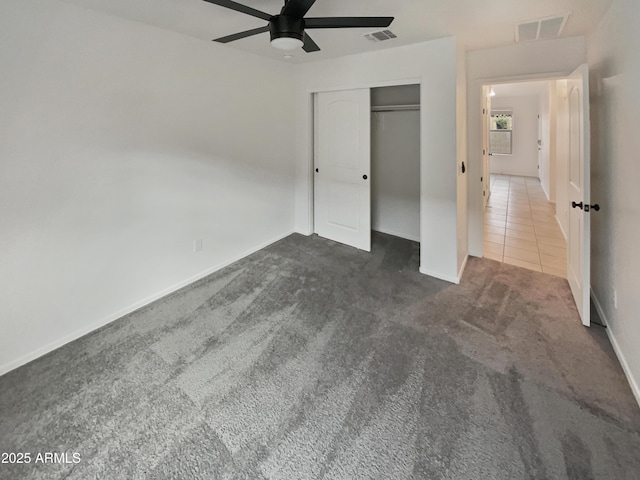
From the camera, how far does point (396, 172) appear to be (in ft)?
15.8

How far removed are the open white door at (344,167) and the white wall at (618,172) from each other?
213 cm

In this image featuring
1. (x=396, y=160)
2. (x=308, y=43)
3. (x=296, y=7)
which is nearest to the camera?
(x=296, y=7)

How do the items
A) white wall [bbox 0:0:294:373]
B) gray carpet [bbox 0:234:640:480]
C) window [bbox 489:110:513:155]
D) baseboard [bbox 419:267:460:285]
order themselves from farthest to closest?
window [bbox 489:110:513:155] < baseboard [bbox 419:267:460:285] < white wall [bbox 0:0:294:373] < gray carpet [bbox 0:234:640:480]

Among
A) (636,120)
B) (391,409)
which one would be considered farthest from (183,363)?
(636,120)

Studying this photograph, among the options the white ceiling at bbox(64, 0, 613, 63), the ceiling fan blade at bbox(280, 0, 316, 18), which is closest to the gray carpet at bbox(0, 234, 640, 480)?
the ceiling fan blade at bbox(280, 0, 316, 18)

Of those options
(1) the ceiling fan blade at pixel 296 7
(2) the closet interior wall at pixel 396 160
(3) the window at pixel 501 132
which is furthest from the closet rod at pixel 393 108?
(3) the window at pixel 501 132

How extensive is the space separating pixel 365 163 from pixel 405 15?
1.73 meters

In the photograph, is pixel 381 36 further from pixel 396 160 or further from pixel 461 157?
pixel 396 160

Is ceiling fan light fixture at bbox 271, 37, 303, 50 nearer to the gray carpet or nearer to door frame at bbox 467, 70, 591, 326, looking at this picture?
the gray carpet

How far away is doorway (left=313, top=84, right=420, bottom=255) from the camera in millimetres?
4117

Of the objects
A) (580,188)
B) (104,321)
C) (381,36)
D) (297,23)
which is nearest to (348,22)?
(297,23)

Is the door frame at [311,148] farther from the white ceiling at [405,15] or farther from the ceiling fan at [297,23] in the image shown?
the ceiling fan at [297,23]

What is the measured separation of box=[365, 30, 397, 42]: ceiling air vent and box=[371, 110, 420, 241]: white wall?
4.83ft

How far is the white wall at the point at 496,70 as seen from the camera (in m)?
3.13
